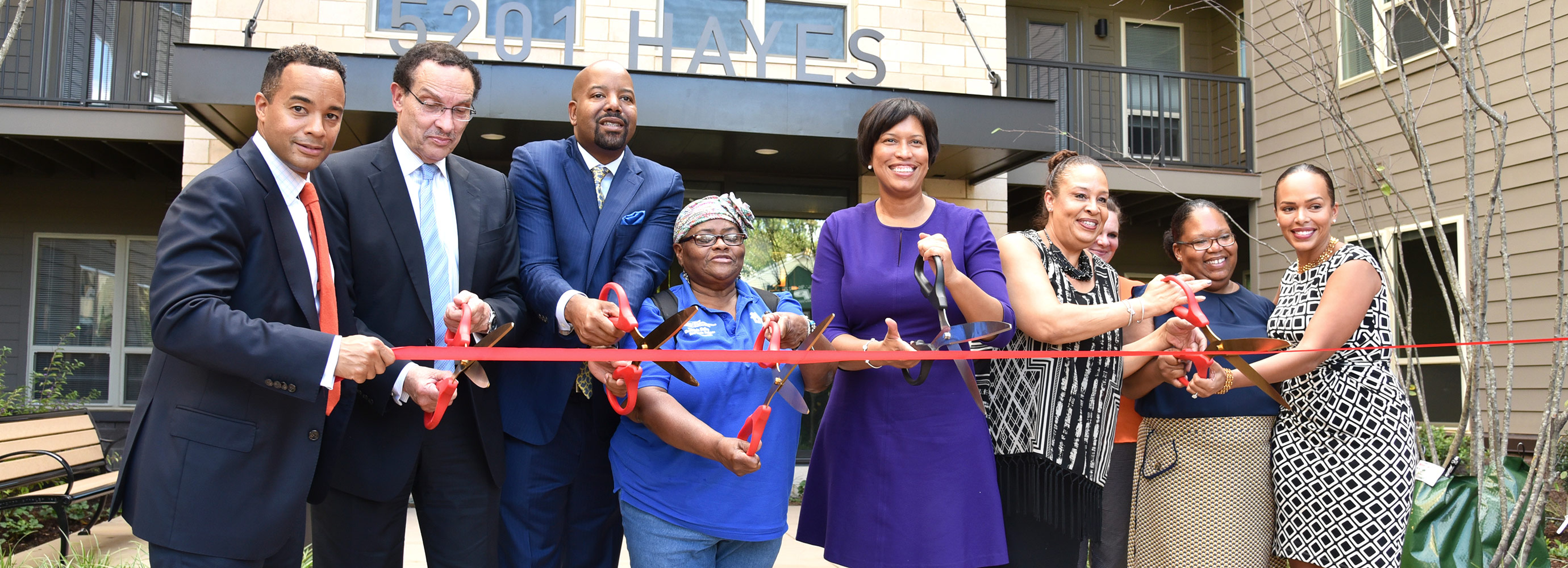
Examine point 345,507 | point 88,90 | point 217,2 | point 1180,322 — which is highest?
point 217,2

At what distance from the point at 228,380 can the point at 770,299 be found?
4.46ft

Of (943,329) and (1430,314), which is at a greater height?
(1430,314)

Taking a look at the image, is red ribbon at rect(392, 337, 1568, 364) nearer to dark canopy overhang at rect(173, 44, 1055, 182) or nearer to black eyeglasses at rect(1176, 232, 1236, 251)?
black eyeglasses at rect(1176, 232, 1236, 251)

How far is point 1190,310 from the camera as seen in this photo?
93.2 inches

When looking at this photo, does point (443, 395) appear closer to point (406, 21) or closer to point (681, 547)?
point (681, 547)

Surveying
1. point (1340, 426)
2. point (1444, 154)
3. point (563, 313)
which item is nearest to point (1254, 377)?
point (1340, 426)

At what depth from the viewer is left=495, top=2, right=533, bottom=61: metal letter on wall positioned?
7.03 metres

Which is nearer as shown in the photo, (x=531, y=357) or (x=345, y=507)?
(x=531, y=357)

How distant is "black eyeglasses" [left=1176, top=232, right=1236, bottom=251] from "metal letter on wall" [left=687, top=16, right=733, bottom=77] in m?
4.62

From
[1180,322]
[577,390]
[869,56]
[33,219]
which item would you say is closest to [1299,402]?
[1180,322]

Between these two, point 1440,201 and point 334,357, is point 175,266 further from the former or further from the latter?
point 1440,201

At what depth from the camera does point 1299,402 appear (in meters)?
2.89

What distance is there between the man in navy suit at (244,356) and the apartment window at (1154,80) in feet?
36.0

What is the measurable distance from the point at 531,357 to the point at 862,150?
3.77 ft
